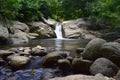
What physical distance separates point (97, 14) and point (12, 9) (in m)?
9.83

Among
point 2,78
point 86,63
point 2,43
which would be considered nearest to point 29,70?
point 2,78

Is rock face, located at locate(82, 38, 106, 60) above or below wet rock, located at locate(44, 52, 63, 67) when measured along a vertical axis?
above

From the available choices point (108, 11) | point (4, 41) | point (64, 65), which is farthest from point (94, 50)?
point (108, 11)

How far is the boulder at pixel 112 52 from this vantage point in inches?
337

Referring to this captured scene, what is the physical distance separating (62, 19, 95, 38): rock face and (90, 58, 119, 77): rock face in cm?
1466

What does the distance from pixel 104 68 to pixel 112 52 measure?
1.02 metres

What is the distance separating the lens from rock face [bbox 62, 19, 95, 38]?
23016 mm

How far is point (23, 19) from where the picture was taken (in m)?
22.9

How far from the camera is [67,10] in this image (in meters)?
31.3

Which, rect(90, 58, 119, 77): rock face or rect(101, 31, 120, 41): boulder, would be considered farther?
rect(101, 31, 120, 41): boulder

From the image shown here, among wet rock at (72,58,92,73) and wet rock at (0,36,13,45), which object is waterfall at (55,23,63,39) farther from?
wet rock at (72,58,92,73)

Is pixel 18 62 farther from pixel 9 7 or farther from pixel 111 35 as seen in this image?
pixel 111 35

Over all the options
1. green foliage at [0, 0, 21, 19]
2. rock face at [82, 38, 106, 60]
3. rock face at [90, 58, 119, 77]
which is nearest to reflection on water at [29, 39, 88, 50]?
green foliage at [0, 0, 21, 19]

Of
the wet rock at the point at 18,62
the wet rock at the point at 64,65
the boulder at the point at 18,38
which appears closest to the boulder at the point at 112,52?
the wet rock at the point at 64,65
